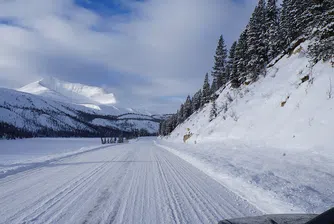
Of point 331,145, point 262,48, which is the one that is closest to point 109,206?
point 331,145

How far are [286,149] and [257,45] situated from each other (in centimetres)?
2361

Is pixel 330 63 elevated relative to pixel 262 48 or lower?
lower

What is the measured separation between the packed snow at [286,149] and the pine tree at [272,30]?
36.0 feet

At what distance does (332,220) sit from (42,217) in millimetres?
4607

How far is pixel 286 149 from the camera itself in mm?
11000

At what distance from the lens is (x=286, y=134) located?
39.4ft

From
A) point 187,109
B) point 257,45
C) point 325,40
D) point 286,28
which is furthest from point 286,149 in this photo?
point 187,109

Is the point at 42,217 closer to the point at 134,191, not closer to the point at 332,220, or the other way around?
the point at 134,191

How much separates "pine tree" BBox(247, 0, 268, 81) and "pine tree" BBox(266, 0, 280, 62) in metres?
0.71

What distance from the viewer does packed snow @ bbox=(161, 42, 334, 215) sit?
18.1 feet

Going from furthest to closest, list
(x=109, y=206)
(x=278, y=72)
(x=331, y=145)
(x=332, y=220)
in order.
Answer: (x=278, y=72) < (x=331, y=145) < (x=109, y=206) < (x=332, y=220)

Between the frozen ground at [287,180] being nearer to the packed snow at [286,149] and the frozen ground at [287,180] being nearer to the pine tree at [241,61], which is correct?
the packed snow at [286,149]

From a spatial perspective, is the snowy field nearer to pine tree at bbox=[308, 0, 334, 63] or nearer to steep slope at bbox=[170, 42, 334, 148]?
steep slope at bbox=[170, 42, 334, 148]

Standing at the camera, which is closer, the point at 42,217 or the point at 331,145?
the point at 42,217
